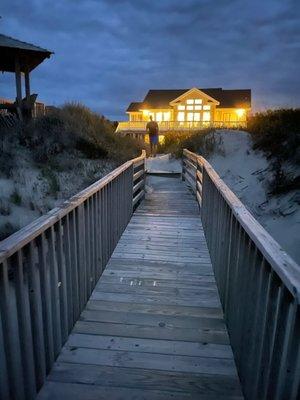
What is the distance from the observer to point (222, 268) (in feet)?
12.5

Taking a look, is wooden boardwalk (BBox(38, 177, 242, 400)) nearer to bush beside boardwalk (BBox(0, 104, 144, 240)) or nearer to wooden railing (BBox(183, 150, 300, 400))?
wooden railing (BBox(183, 150, 300, 400))

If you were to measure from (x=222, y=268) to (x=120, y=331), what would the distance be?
1311mm

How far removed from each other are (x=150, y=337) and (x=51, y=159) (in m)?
12.0

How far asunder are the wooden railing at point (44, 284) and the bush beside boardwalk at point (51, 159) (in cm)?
721

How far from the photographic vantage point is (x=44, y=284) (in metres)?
2.52

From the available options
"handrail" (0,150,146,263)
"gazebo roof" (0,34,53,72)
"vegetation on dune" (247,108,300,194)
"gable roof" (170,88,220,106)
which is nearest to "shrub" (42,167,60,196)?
"gazebo roof" (0,34,53,72)

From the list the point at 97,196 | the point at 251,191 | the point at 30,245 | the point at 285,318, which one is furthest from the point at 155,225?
the point at 251,191

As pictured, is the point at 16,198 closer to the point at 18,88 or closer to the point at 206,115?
the point at 18,88

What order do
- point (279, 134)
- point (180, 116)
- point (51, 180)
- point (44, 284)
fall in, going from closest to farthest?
point (44, 284), point (51, 180), point (279, 134), point (180, 116)

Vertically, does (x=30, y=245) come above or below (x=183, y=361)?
above

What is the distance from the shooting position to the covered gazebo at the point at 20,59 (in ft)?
50.2

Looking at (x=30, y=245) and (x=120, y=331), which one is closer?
(x=30, y=245)

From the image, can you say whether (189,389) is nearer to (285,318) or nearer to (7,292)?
(285,318)

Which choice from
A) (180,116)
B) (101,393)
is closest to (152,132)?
(101,393)
